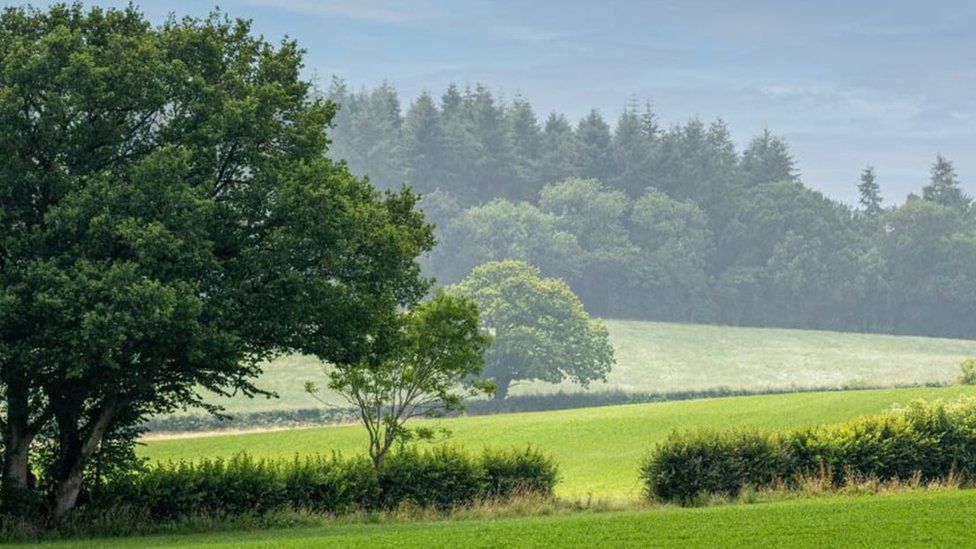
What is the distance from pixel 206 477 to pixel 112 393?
11.5 ft

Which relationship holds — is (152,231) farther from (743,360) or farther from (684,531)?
(743,360)

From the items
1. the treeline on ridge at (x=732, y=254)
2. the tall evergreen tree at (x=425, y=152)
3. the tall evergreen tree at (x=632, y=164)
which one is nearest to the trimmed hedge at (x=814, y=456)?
the treeline on ridge at (x=732, y=254)

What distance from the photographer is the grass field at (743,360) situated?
131750mm

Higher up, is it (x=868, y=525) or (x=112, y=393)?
(x=112, y=393)

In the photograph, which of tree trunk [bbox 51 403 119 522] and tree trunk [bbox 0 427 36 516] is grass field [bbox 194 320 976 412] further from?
tree trunk [bbox 0 427 36 516]

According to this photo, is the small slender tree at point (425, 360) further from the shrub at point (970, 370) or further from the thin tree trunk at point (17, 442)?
the shrub at point (970, 370)

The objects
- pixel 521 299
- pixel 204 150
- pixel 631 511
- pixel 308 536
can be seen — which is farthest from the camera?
pixel 521 299

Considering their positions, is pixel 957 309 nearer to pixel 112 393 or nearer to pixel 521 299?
pixel 521 299

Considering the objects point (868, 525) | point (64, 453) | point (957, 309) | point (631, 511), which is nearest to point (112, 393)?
point (64, 453)

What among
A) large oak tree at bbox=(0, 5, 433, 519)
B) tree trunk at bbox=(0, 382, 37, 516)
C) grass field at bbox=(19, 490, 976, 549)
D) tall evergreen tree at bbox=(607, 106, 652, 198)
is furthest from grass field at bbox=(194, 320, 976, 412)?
grass field at bbox=(19, 490, 976, 549)

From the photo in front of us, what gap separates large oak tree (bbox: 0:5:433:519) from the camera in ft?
111

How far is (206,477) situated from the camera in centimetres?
3784

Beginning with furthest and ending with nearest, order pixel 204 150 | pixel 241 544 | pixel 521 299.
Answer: pixel 521 299
pixel 204 150
pixel 241 544

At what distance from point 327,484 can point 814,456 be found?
616 inches
